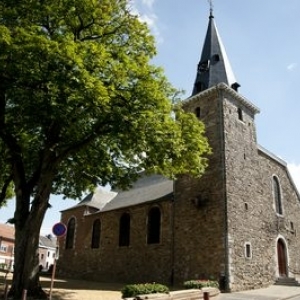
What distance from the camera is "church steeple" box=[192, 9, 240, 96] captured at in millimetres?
23953

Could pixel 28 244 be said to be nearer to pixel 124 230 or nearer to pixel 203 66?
pixel 124 230

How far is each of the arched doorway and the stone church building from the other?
61mm

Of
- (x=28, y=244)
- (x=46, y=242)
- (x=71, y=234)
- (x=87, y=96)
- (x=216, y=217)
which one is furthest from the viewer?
(x=46, y=242)

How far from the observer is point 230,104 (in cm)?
2255

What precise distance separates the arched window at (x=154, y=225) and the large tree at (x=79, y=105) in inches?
329

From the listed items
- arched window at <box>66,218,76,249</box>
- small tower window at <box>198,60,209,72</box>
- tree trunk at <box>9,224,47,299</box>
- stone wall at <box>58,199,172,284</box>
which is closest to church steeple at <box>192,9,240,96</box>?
small tower window at <box>198,60,209,72</box>

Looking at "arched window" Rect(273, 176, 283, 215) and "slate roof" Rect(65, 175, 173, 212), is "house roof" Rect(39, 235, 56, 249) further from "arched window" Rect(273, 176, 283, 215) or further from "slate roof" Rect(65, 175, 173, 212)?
"arched window" Rect(273, 176, 283, 215)

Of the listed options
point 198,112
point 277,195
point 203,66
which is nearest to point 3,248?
point 198,112

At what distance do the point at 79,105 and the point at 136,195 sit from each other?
17693 mm

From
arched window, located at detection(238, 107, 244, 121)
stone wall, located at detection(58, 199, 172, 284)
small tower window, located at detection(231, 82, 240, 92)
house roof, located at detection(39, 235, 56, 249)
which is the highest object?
small tower window, located at detection(231, 82, 240, 92)

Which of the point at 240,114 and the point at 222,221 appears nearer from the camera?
the point at 222,221

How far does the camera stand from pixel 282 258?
73.6 ft

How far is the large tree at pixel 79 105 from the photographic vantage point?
10414 millimetres

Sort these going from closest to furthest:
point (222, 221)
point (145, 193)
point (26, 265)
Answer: point (26, 265) → point (222, 221) → point (145, 193)
